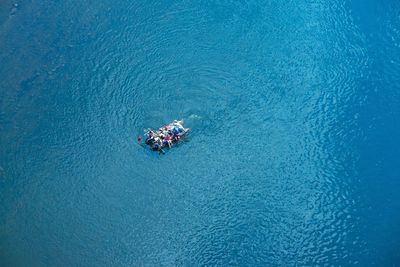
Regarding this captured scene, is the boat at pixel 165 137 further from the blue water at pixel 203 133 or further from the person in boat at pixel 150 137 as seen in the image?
the blue water at pixel 203 133

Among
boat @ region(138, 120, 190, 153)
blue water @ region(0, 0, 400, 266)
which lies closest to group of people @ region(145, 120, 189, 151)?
boat @ region(138, 120, 190, 153)

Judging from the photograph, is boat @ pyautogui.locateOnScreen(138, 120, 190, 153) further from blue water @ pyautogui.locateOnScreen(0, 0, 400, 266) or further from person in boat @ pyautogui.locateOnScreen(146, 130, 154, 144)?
blue water @ pyautogui.locateOnScreen(0, 0, 400, 266)

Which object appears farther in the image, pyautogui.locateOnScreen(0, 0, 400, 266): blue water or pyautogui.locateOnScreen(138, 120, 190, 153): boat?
pyautogui.locateOnScreen(138, 120, 190, 153): boat

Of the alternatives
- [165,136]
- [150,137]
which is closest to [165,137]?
[165,136]

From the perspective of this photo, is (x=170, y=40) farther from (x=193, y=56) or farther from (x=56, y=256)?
(x=56, y=256)

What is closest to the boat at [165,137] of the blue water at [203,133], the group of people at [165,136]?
the group of people at [165,136]
